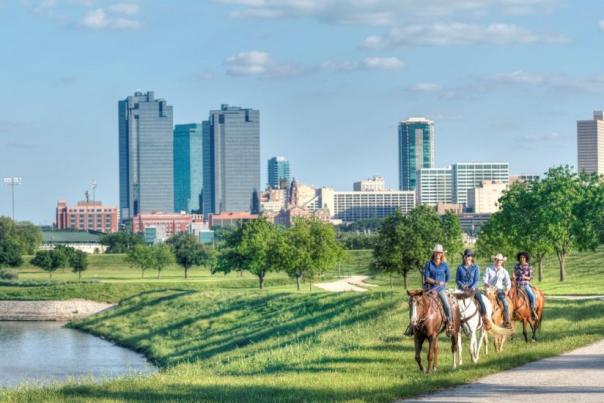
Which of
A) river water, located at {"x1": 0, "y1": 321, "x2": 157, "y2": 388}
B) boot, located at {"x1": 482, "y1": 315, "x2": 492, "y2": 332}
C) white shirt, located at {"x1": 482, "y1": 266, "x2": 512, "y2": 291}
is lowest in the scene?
river water, located at {"x1": 0, "y1": 321, "x2": 157, "y2": 388}

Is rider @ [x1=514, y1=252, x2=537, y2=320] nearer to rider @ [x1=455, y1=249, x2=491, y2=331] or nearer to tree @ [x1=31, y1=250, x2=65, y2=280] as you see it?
rider @ [x1=455, y1=249, x2=491, y2=331]

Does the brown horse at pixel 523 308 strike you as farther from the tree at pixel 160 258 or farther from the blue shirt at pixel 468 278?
the tree at pixel 160 258

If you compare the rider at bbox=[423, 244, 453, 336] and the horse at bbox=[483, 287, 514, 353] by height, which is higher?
the rider at bbox=[423, 244, 453, 336]

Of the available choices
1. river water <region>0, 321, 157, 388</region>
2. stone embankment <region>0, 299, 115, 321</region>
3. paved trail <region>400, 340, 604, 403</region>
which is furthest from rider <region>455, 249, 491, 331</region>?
stone embankment <region>0, 299, 115, 321</region>

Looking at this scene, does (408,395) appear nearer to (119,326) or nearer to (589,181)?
(119,326)

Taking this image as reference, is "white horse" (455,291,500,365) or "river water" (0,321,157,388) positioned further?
"river water" (0,321,157,388)

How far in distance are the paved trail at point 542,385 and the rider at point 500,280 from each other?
107 inches

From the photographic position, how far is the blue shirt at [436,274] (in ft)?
80.9

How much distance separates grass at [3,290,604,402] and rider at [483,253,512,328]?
82 cm

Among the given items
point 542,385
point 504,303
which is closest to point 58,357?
point 504,303

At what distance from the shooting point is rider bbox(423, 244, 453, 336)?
80.8 feet

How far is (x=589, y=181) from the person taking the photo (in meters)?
86.3

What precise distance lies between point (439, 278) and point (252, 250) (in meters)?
71.9

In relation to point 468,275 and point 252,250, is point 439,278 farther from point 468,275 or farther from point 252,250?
point 252,250
